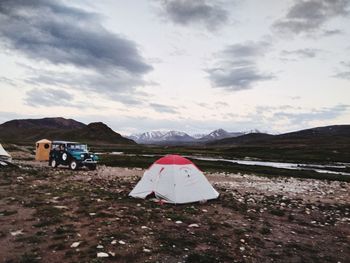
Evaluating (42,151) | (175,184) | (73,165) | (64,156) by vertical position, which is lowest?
(73,165)

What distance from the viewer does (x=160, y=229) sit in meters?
12.9

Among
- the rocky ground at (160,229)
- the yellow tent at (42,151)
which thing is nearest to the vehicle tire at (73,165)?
the yellow tent at (42,151)

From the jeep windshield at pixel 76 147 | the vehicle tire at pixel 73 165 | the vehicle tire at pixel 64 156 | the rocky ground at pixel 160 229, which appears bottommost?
the rocky ground at pixel 160 229

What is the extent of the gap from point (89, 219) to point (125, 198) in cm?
517

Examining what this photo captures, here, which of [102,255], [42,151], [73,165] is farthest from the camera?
[42,151]

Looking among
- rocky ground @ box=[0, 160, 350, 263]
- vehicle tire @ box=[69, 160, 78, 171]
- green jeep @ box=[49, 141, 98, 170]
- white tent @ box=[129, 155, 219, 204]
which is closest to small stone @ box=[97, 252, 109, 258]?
rocky ground @ box=[0, 160, 350, 263]

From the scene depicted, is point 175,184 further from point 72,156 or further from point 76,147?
point 76,147

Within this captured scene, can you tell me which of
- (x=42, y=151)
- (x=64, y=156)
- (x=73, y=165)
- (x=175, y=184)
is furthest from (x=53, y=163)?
(x=175, y=184)

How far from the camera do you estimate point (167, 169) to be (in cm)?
1872

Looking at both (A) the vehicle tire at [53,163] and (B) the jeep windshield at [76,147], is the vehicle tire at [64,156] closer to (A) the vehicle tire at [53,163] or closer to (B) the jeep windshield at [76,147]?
(B) the jeep windshield at [76,147]

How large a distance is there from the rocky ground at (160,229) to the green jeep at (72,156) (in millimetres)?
15208

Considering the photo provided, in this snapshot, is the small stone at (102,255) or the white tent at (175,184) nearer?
the small stone at (102,255)

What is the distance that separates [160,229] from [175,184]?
17.6 feet

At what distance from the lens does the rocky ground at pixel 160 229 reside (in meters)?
10.3
